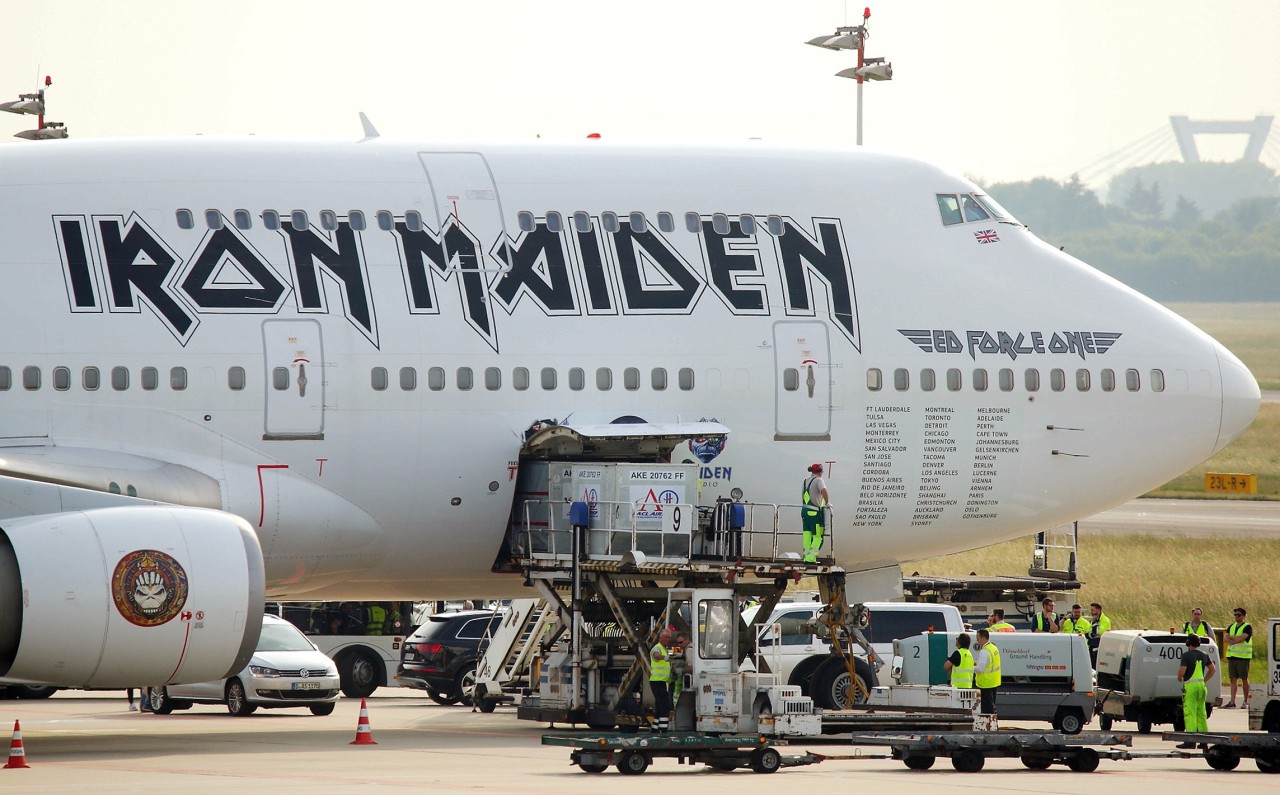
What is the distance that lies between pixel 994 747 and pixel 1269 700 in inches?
223

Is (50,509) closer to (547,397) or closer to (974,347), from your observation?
(547,397)

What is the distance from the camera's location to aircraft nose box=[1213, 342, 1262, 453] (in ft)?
75.6

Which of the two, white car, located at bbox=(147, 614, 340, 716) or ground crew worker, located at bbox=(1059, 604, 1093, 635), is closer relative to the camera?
white car, located at bbox=(147, 614, 340, 716)

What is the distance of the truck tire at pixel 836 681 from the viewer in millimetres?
22547

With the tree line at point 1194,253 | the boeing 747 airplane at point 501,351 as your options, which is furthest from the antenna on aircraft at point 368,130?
the tree line at point 1194,253

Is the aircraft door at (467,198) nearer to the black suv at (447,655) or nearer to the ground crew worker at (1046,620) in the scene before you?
the black suv at (447,655)

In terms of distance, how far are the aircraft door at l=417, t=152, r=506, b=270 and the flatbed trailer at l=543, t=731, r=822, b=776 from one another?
6.53 meters

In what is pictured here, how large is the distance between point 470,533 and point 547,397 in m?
1.96

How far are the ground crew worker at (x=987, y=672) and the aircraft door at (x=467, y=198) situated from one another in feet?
26.0

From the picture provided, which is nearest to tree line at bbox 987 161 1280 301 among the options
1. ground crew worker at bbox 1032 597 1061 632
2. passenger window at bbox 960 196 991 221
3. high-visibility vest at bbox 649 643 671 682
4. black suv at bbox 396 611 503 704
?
ground crew worker at bbox 1032 597 1061 632

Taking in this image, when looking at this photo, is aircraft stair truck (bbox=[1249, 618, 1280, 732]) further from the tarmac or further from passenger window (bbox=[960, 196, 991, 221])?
passenger window (bbox=[960, 196, 991, 221])

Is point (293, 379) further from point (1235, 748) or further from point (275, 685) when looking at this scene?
point (1235, 748)

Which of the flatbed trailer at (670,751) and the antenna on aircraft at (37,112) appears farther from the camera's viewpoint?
the antenna on aircraft at (37,112)

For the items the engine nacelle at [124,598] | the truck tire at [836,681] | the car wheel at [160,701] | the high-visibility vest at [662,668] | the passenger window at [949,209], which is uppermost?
the passenger window at [949,209]
